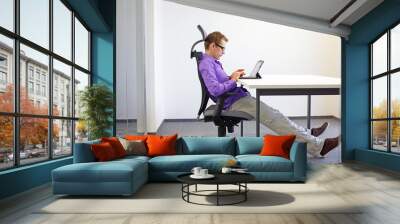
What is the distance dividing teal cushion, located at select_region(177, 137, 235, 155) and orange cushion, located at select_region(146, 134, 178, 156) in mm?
167

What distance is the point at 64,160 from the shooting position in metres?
6.36

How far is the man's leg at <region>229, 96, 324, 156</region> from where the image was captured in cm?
776

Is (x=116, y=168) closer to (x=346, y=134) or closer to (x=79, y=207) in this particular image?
(x=79, y=207)

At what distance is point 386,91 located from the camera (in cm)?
768

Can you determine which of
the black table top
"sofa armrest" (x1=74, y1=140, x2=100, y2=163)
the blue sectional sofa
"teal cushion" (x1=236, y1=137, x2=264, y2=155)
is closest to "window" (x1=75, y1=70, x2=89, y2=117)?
the blue sectional sofa

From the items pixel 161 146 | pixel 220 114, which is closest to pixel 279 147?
pixel 220 114

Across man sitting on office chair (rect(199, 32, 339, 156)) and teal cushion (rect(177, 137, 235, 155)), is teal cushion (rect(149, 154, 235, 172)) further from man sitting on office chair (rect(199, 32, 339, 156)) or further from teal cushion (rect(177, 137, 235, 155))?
man sitting on office chair (rect(199, 32, 339, 156))

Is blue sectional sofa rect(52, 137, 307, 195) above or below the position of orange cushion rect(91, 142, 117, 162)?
below

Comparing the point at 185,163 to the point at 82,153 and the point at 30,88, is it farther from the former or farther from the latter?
the point at 30,88

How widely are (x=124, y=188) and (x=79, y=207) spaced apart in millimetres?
573

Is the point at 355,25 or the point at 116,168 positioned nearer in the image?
the point at 116,168

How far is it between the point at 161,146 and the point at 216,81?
70.5 inches

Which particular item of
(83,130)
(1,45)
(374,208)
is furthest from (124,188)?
(83,130)

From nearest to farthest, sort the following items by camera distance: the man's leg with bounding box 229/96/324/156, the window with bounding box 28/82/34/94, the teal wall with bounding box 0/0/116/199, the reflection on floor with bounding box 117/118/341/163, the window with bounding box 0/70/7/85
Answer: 1. the window with bounding box 0/70/7/85
2. the window with bounding box 28/82/34/94
3. the teal wall with bounding box 0/0/116/199
4. the man's leg with bounding box 229/96/324/156
5. the reflection on floor with bounding box 117/118/341/163
